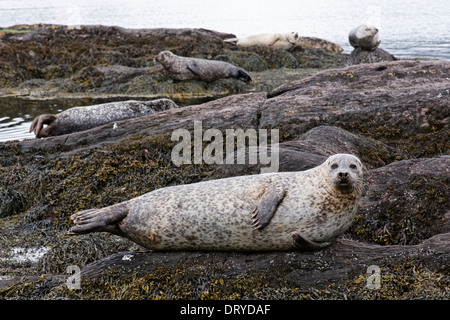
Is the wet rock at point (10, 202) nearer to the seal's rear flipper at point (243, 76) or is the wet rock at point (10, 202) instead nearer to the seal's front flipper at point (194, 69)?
the seal's front flipper at point (194, 69)

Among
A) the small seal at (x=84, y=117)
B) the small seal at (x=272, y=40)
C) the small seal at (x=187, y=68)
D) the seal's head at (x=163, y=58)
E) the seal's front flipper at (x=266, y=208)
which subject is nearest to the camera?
the seal's front flipper at (x=266, y=208)

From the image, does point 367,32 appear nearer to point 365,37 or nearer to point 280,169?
point 365,37

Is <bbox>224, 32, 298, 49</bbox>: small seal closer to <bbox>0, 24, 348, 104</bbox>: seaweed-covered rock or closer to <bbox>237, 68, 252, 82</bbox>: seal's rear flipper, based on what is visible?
<bbox>0, 24, 348, 104</bbox>: seaweed-covered rock

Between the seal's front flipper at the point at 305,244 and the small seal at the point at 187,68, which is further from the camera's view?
the small seal at the point at 187,68

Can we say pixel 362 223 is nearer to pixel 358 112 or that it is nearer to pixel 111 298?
pixel 111 298

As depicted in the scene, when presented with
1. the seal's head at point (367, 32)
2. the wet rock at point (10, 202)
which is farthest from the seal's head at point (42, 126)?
the seal's head at point (367, 32)

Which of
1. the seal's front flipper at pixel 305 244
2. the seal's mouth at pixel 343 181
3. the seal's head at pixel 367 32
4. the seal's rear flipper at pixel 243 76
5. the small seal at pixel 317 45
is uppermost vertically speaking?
the seal's mouth at pixel 343 181

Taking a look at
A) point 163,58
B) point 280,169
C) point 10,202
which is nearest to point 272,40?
point 163,58

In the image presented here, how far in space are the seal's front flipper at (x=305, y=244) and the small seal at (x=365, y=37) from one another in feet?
43.4

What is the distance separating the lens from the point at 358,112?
8.53 metres

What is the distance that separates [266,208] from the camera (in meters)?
4.55

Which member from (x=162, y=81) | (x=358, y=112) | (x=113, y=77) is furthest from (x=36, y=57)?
(x=358, y=112)

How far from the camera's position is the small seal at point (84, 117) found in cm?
1102
